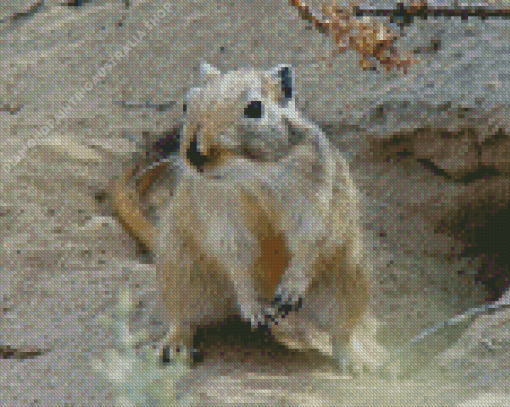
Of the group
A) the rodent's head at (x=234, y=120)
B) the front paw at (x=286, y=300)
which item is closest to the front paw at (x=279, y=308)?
the front paw at (x=286, y=300)

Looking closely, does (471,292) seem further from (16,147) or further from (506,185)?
(16,147)

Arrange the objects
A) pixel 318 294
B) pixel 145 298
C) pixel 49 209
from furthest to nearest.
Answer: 1. pixel 49 209
2. pixel 145 298
3. pixel 318 294

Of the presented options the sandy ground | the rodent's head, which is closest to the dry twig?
the sandy ground

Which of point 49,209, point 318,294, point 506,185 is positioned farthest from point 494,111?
point 49,209

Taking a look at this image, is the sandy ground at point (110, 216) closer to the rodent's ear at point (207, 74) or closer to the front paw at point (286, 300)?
the front paw at point (286, 300)

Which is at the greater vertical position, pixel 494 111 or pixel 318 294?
pixel 494 111

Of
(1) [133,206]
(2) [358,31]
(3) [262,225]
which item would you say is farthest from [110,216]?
(2) [358,31]

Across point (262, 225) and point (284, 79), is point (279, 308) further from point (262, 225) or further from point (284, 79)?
point (284, 79)
